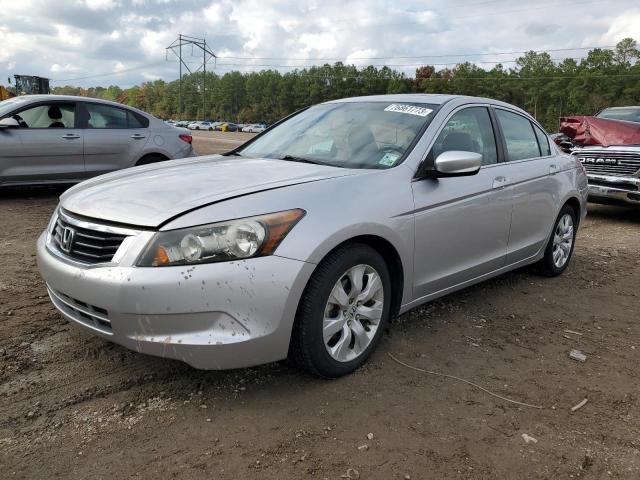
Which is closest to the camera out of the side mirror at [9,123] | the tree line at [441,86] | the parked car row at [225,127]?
the side mirror at [9,123]

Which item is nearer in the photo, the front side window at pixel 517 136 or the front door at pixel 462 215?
the front door at pixel 462 215

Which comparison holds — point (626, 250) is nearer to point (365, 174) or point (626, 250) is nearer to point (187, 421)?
point (365, 174)

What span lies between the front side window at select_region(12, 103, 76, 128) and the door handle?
6.33 m

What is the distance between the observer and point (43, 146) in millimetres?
7695

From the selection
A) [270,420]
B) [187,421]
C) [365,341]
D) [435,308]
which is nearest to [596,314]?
[435,308]

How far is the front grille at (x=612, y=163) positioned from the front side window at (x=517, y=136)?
4328mm

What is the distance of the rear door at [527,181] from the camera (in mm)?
4340

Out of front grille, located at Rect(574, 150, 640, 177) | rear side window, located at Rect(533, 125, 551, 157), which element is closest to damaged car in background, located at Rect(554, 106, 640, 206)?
front grille, located at Rect(574, 150, 640, 177)

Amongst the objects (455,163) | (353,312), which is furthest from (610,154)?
(353,312)

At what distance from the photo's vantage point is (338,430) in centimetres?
259

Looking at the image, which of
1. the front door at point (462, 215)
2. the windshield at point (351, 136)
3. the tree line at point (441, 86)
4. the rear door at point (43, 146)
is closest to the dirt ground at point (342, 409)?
the front door at point (462, 215)

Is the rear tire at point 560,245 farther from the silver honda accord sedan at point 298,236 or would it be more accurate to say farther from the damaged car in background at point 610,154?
the damaged car in background at point 610,154

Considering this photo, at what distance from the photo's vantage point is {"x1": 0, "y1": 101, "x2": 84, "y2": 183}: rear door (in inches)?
296

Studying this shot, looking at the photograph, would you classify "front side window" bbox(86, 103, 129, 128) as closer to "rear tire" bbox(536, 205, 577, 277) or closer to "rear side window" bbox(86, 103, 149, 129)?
"rear side window" bbox(86, 103, 149, 129)
